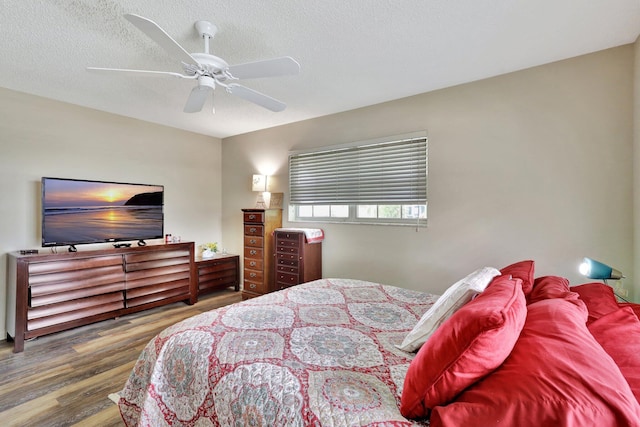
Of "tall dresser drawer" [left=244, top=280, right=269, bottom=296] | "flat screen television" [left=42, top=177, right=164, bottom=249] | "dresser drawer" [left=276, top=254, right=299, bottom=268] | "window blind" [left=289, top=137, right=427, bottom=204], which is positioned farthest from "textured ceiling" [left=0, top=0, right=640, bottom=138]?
"tall dresser drawer" [left=244, top=280, right=269, bottom=296]

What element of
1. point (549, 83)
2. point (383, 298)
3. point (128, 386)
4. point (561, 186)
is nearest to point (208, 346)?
point (128, 386)

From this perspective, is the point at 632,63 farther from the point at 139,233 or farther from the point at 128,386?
the point at 139,233

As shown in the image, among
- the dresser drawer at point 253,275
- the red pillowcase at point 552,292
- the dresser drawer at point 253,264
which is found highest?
the red pillowcase at point 552,292

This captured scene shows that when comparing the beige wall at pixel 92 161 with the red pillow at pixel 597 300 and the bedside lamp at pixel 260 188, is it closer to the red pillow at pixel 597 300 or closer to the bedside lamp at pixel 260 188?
the bedside lamp at pixel 260 188

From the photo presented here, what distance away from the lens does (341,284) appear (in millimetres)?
2562

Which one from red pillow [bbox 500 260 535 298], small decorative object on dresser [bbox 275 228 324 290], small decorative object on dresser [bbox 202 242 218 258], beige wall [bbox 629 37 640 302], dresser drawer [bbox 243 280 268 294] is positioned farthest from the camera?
small decorative object on dresser [bbox 202 242 218 258]

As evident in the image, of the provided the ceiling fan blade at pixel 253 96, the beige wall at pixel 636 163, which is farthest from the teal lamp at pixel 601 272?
the ceiling fan blade at pixel 253 96

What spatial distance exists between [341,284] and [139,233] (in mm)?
2769

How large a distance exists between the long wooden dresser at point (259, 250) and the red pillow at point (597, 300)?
122 inches

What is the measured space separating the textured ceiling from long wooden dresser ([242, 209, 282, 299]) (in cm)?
168

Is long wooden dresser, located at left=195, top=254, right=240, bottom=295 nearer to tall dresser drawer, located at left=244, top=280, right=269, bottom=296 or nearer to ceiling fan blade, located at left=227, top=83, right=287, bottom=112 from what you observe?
tall dresser drawer, located at left=244, top=280, right=269, bottom=296

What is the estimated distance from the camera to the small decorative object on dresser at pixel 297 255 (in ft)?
11.7

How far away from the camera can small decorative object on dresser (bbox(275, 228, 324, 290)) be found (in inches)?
140

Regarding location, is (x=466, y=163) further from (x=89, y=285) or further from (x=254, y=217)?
(x=89, y=285)
